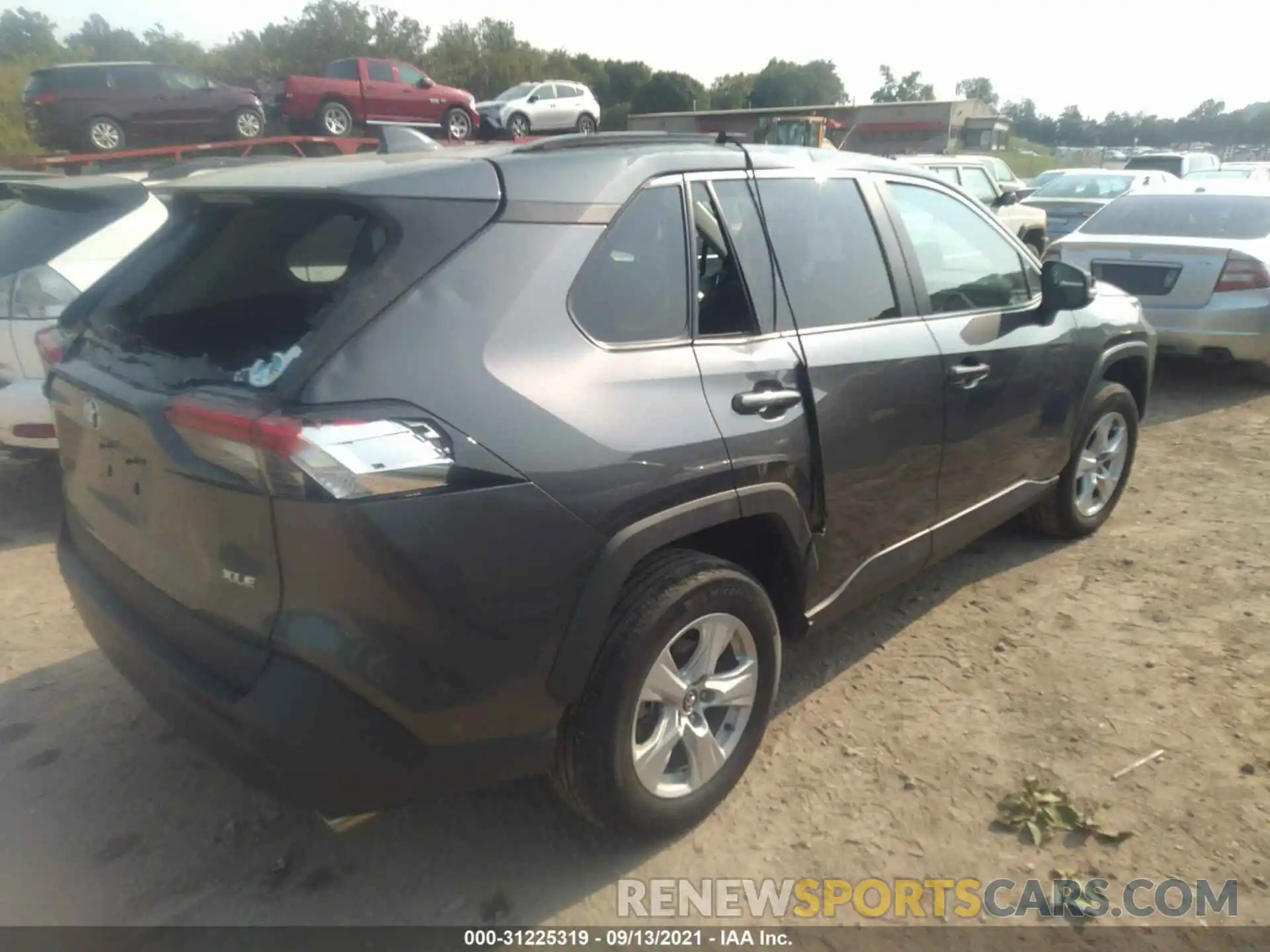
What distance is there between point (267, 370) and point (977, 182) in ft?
43.7

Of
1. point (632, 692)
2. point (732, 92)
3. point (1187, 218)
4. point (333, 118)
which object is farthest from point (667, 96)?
point (632, 692)

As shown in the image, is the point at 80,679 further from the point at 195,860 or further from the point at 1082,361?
the point at 1082,361

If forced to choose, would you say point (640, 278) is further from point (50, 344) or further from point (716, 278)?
point (50, 344)

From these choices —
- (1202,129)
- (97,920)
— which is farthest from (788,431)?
(1202,129)

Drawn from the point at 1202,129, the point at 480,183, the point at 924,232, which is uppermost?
the point at 480,183

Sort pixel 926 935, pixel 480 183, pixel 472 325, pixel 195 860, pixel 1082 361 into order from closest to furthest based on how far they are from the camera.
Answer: pixel 472 325, pixel 480 183, pixel 926 935, pixel 195 860, pixel 1082 361

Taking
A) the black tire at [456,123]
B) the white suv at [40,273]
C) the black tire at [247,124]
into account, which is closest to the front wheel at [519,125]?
the black tire at [456,123]

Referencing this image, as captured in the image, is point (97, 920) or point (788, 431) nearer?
point (97, 920)

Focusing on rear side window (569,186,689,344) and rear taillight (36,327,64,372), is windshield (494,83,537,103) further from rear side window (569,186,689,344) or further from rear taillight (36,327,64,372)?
rear side window (569,186,689,344)

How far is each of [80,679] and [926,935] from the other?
3003mm

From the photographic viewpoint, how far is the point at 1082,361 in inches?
164

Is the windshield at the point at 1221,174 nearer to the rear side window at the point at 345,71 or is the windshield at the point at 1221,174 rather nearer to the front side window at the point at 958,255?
the rear side window at the point at 345,71

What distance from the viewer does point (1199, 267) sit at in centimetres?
717

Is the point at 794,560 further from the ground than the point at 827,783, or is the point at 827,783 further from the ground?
the point at 794,560
